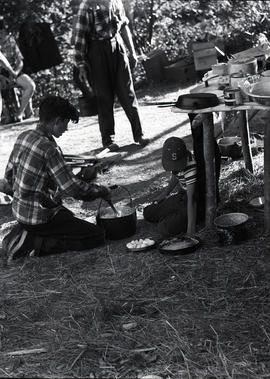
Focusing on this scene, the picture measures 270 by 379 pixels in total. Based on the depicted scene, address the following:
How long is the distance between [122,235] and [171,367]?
2.23 meters

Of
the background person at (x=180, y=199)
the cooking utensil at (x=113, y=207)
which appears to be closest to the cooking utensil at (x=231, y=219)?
the background person at (x=180, y=199)

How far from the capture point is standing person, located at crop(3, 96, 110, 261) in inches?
218

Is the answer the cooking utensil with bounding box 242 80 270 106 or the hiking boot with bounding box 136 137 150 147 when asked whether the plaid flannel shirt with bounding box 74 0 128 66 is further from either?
the cooking utensil with bounding box 242 80 270 106

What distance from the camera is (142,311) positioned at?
4.61m

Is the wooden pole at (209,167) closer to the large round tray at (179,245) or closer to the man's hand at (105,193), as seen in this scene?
the large round tray at (179,245)

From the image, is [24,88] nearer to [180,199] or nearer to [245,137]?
[245,137]

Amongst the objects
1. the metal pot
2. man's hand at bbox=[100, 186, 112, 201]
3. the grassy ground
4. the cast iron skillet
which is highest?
the metal pot

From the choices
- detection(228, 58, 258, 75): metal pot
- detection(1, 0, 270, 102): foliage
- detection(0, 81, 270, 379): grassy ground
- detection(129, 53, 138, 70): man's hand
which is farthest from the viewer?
detection(1, 0, 270, 102): foliage

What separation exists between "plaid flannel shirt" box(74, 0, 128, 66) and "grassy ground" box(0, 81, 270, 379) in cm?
292

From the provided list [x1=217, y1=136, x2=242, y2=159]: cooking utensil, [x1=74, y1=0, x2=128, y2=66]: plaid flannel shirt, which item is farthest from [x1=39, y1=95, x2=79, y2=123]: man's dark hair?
[x1=74, y1=0, x2=128, y2=66]: plaid flannel shirt

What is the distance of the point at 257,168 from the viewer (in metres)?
7.30

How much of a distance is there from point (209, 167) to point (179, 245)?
2.27 ft

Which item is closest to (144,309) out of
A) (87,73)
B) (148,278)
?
(148,278)

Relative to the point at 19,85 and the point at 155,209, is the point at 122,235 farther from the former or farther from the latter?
the point at 19,85
